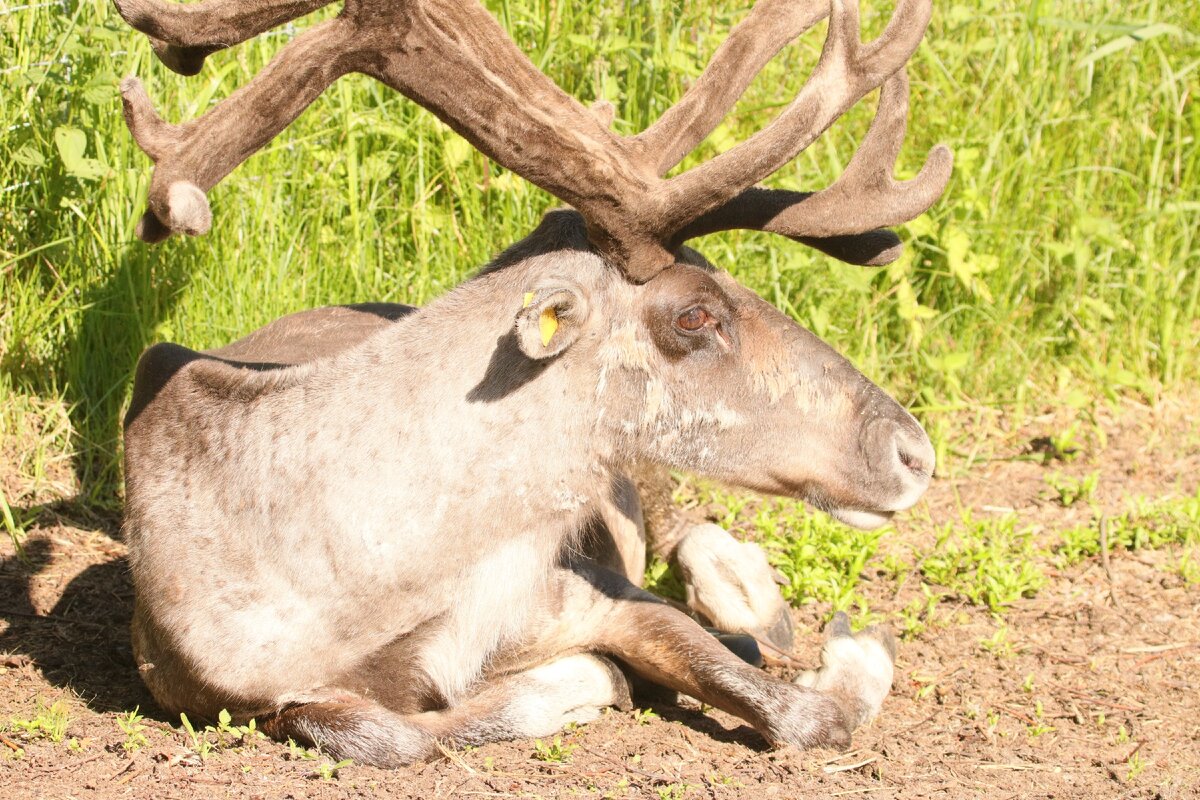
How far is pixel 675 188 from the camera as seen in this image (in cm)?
430

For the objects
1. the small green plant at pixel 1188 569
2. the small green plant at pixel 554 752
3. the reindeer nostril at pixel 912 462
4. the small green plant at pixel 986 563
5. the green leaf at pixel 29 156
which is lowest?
the small green plant at pixel 1188 569

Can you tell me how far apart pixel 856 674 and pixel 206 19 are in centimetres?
287

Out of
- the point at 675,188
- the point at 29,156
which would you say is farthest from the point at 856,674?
the point at 29,156

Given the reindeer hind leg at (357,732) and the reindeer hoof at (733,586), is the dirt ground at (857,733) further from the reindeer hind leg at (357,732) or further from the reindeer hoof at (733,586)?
the reindeer hoof at (733,586)

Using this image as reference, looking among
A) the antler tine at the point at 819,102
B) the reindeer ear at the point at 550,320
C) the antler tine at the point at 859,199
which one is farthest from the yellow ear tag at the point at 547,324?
the antler tine at the point at 859,199

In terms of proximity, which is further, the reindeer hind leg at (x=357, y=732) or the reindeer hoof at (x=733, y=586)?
the reindeer hoof at (x=733, y=586)

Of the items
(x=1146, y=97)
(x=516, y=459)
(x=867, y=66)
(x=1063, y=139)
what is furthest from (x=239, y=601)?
(x=1146, y=97)

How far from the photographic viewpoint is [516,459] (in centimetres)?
443

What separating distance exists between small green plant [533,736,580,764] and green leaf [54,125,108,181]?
3.09 metres

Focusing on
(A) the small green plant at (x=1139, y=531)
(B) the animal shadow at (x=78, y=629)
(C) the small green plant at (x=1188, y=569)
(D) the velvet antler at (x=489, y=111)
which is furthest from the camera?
(A) the small green plant at (x=1139, y=531)

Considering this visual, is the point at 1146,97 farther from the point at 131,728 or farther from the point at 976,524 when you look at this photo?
the point at 131,728

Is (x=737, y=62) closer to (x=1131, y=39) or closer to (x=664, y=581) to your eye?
(x=664, y=581)

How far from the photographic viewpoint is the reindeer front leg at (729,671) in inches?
184

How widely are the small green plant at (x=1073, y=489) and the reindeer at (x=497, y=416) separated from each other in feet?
8.12
